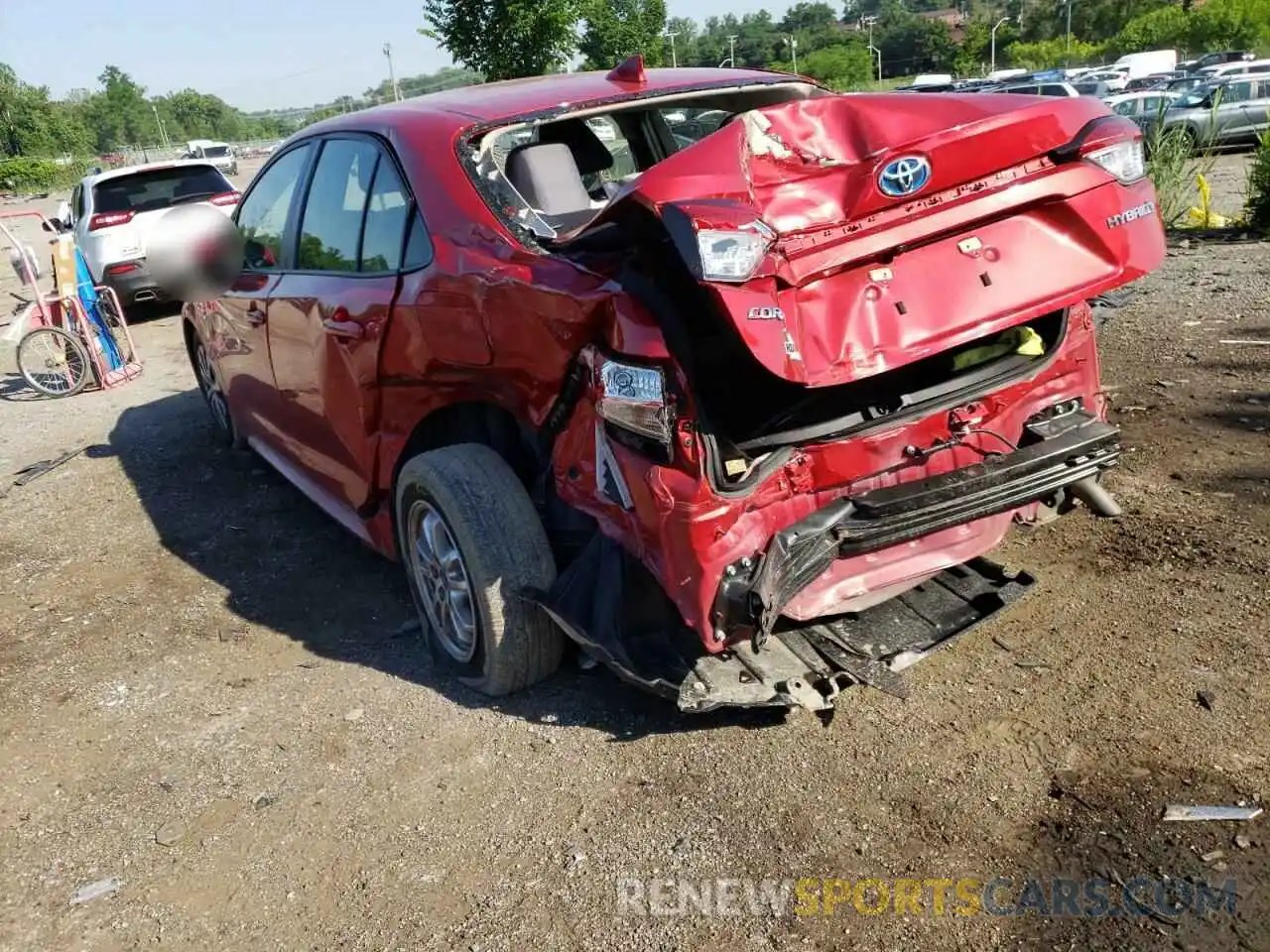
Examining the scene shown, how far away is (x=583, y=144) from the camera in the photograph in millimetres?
3996

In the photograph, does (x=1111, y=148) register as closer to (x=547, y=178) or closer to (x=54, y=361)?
(x=547, y=178)

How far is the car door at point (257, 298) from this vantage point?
14.9 ft

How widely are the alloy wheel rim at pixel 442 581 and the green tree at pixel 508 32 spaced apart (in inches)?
754

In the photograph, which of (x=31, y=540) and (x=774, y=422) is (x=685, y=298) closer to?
(x=774, y=422)

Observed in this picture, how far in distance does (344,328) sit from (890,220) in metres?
2.05

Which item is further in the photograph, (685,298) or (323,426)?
(323,426)

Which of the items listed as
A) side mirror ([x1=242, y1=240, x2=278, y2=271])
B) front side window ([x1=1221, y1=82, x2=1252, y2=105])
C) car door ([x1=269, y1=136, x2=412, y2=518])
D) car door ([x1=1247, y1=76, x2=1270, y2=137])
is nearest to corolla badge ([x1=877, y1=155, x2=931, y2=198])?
car door ([x1=269, y1=136, x2=412, y2=518])

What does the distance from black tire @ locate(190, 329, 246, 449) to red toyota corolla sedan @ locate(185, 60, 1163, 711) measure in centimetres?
259

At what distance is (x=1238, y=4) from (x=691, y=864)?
65.1 metres

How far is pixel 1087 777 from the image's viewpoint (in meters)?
2.74

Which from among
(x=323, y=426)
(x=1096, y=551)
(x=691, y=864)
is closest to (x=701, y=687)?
(x=691, y=864)

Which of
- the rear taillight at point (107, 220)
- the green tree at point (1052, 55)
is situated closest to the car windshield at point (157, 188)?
the rear taillight at point (107, 220)

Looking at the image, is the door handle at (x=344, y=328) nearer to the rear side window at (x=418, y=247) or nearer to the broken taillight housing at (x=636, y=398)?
the rear side window at (x=418, y=247)

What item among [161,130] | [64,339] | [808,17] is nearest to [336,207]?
[64,339]
